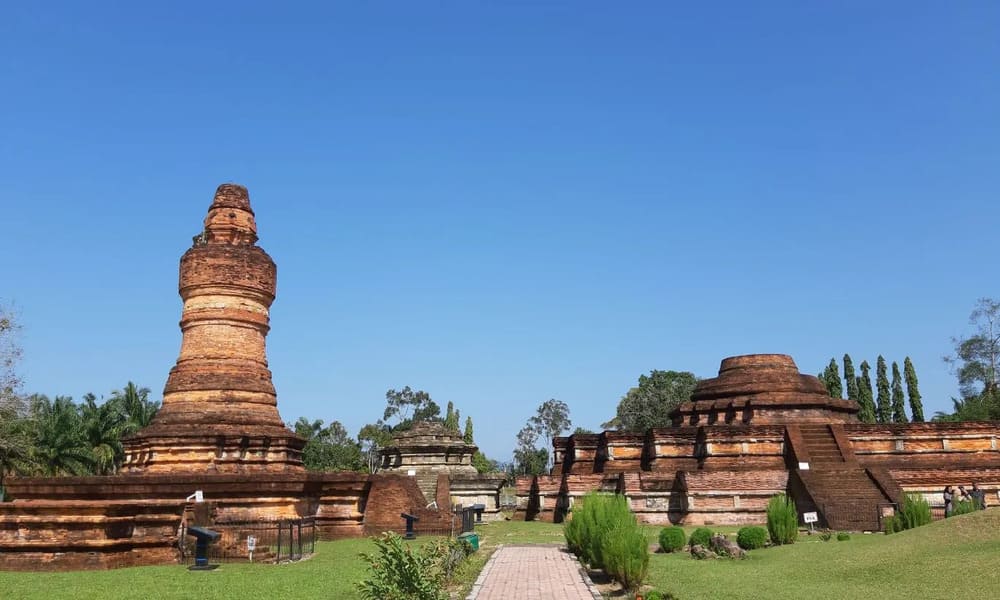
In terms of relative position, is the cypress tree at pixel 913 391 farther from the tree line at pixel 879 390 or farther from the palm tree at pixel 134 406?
the palm tree at pixel 134 406

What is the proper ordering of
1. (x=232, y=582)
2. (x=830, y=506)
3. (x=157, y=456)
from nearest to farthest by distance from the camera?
1. (x=232, y=582)
2. (x=157, y=456)
3. (x=830, y=506)

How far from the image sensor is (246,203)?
2364cm

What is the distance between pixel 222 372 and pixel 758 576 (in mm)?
14278

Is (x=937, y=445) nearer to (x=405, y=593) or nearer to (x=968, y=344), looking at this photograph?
(x=405, y=593)

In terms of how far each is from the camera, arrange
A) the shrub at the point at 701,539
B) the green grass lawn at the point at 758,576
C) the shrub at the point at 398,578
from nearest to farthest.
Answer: the shrub at the point at 398,578 → the green grass lawn at the point at 758,576 → the shrub at the point at 701,539

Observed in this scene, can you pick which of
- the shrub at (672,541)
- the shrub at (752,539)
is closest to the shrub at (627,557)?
the shrub at (672,541)

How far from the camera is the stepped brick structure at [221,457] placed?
15.2 meters

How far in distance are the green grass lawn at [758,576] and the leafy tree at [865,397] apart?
170 feet

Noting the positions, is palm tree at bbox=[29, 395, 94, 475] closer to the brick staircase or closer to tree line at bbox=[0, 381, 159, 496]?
tree line at bbox=[0, 381, 159, 496]

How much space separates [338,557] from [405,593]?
765 centimetres

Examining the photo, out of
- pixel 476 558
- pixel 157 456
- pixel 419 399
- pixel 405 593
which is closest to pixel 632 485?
pixel 476 558

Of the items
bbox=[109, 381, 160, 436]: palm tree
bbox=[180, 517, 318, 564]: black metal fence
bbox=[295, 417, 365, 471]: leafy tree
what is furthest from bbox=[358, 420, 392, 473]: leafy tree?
bbox=[180, 517, 318, 564]: black metal fence

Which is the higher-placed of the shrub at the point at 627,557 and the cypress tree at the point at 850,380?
the cypress tree at the point at 850,380

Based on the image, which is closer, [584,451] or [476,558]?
[476,558]
